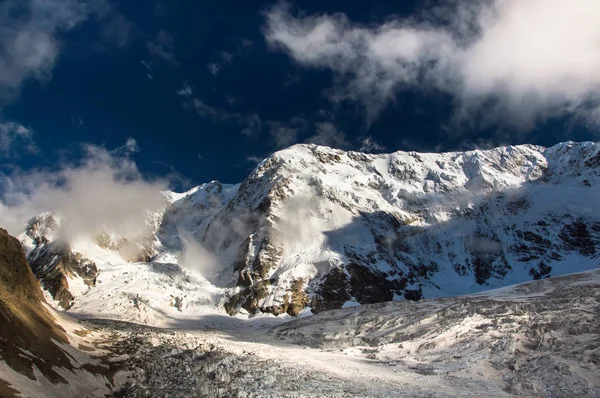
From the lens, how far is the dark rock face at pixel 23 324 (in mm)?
28797

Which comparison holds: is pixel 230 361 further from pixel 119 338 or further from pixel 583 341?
pixel 583 341

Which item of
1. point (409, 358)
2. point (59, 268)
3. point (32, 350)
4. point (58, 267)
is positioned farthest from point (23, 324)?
point (58, 267)

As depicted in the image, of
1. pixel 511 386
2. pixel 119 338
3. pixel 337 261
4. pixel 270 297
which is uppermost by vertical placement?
pixel 337 261

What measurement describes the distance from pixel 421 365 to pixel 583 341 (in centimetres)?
1679

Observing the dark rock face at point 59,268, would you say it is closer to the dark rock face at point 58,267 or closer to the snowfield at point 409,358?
the dark rock face at point 58,267

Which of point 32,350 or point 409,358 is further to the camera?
point 409,358

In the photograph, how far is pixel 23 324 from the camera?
33250 millimetres

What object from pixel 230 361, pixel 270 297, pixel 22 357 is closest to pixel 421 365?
pixel 230 361

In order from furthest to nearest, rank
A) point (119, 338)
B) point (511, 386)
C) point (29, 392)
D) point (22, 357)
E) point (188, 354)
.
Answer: point (119, 338) < point (188, 354) < point (511, 386) < point (22, 357) < point (29, 392)

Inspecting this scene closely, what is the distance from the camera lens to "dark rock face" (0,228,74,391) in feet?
94.5

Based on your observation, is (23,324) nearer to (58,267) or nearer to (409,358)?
(409,358)

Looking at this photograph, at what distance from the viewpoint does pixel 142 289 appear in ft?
525

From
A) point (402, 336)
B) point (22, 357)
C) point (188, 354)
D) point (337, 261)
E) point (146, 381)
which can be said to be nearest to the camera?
point (22, 357)

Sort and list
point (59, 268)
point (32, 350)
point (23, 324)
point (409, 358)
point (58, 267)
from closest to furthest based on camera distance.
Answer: point (32, 350)
point (23, 324)
point (409, 358)
point (59, 268)
point (58, 267)
